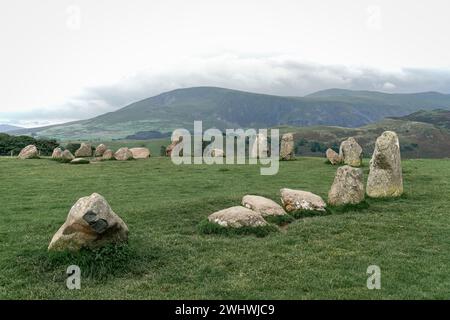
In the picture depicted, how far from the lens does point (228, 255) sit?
1544 cm

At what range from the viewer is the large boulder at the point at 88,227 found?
570 inches

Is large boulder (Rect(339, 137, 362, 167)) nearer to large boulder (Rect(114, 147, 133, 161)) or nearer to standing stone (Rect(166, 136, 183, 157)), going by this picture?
standing stone (Rect(166, 136, 183, 157))

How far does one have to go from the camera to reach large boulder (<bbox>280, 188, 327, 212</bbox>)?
74.0 ft

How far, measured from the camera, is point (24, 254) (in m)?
15.4

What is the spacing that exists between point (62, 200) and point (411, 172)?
29.8 metres

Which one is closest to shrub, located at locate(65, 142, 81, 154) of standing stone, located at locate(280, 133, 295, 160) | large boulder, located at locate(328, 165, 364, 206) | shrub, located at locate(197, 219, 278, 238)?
standing stone, located at locate(280, 133, 295, 160)

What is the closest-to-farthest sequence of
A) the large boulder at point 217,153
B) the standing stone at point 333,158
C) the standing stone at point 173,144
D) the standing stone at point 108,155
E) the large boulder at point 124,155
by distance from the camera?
the standing stone at point 333,158 < the large boulder at point 124,155 < the standing stone at point 108,155 < the large boulder at point 217,153 < the standing stone at point 173,144

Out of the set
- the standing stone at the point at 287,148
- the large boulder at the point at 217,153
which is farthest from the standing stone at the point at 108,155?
the standing stone at the point at 287,148

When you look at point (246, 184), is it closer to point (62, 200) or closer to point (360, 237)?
point (62, 200)

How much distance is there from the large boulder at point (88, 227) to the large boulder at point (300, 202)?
34.9ft

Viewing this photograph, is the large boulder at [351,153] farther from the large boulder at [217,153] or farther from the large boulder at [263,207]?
the large boulder at [263,207]

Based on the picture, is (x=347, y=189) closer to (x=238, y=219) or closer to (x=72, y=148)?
(x=238, y=219)

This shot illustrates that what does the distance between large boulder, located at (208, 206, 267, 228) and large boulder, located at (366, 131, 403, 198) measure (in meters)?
10.6
